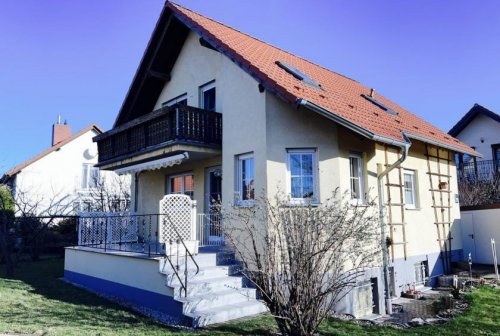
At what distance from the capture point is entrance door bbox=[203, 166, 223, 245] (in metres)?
16.3

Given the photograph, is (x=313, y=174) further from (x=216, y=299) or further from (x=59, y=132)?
(x=59, y=132)

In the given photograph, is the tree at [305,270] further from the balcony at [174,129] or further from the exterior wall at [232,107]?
the balcony at [174,129]

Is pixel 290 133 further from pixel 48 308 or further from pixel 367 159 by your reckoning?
pixel 48 308

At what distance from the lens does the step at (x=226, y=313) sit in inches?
400

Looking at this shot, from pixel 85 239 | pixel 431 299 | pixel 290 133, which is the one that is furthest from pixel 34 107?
pixel 431 299

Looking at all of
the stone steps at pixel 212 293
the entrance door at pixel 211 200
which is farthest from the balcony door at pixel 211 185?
the stone steps at pixel 212 293

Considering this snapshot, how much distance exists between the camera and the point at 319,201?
43.3 ft

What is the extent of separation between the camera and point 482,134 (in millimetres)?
33594

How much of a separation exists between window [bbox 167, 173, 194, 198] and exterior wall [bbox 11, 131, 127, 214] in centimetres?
1925

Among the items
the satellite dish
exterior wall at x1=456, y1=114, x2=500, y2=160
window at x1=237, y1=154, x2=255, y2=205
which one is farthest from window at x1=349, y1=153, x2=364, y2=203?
the satellite dish

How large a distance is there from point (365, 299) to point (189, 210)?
22.1 ft

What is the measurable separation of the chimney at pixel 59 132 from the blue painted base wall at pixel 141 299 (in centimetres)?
2946

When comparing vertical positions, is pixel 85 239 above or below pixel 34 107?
below

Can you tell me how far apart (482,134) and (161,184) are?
29073 mm
